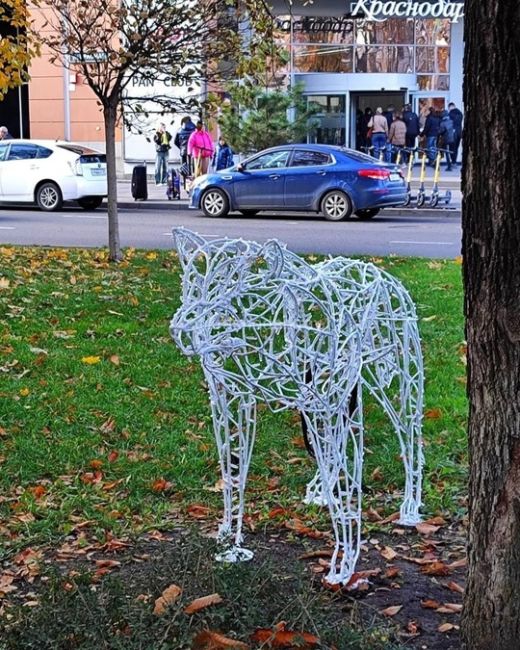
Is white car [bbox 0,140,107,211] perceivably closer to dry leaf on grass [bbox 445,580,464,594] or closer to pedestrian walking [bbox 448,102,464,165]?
pedestrian walking [bbox 448,102,464,165]

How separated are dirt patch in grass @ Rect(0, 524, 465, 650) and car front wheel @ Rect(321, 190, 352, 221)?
15919 millimetres

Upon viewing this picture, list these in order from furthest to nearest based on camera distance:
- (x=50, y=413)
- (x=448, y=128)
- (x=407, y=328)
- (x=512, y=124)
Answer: (x=448, y=128), (x=50, y=413), (x=407, y=328), (x=512, y=124)

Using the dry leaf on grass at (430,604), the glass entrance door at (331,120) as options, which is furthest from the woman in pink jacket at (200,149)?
the dry leaf on grass at (430,604)

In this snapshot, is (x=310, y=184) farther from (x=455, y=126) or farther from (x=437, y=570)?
(x=437, y=570)

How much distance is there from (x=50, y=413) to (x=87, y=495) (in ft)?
4.22

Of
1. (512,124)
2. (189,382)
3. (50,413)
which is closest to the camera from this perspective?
(512,124)

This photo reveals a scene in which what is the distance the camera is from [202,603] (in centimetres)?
322

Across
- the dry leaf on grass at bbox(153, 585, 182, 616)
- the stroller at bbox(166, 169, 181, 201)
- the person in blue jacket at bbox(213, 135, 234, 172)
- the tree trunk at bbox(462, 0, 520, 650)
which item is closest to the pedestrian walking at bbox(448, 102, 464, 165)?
the person in blue jacket at bbox(213, 135, 234, 172)

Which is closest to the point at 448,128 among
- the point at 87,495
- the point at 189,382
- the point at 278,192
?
the point at 278,192

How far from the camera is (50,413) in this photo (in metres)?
6.34

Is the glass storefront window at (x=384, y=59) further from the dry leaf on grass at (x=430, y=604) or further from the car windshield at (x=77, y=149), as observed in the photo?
the dry leaf on grass at (x=430, y=604)

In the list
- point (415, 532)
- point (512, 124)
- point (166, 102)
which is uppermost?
point (166, 102)

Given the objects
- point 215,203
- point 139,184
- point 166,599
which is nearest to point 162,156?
point 139,184

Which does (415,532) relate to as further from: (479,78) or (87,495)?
(479,78)
